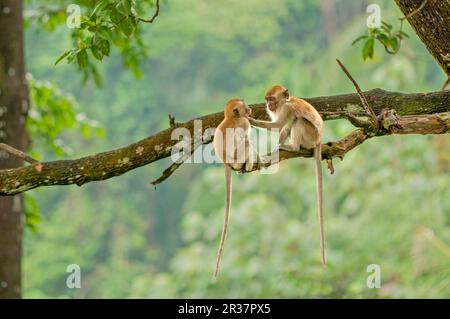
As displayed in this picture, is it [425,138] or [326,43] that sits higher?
[326,43]

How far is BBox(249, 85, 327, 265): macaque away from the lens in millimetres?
4238

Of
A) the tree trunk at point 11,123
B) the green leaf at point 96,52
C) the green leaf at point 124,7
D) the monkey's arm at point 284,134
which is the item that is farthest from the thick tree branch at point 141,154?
the tree trunk at point 11,123

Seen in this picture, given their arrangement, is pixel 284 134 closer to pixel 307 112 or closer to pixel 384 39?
pixel 307 112

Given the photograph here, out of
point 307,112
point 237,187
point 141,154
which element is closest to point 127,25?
point 141,154

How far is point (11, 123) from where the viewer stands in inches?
240

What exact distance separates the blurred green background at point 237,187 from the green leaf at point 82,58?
542 centimetres

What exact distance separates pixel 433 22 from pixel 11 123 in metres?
3.32

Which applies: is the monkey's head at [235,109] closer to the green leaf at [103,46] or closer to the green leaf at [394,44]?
the green leaf at [103,46]

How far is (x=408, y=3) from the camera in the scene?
3.86 m

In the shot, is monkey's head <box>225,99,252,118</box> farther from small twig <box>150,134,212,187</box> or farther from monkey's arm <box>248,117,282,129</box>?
small twig <box>150,134,212,187</box>

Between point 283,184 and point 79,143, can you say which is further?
point 79,143

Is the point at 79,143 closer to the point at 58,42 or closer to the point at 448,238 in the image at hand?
the point at 58,42
